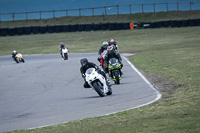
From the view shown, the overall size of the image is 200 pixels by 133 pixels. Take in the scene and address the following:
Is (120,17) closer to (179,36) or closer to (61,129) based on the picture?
(179,36)

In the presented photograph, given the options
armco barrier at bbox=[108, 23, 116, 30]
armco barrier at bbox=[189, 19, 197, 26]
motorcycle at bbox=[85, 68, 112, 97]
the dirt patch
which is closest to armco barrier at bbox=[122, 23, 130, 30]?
armco barrier at bbox=[108, 23, 116, 30]

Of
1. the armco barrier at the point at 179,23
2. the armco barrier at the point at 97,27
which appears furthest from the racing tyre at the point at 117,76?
the armco barrier at the point at 97,27

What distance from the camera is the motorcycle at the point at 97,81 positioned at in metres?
12.3

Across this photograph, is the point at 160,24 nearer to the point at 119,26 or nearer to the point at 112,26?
the point at 119,26

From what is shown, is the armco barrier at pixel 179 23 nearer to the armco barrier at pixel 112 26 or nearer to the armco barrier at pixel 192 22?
the armco barrier at pixel 192 22

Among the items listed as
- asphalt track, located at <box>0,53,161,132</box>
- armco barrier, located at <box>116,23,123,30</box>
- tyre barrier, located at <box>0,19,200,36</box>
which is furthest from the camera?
armco barrier, located at <box>116,23,123,30</box>

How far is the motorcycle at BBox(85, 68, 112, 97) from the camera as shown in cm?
1233

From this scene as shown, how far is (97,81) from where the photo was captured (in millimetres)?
12438

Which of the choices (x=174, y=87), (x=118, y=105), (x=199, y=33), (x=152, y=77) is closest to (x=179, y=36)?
(x=199, y=33)

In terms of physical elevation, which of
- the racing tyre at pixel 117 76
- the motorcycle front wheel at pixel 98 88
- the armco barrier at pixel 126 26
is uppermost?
the motorcycle front wheel at pixel 98 88

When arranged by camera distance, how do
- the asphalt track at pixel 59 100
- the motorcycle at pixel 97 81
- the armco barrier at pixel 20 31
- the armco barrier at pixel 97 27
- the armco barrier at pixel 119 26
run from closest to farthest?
1. the asphalt track at pixel 59 100
2. the motorcycle at pixel 97 81
3. the armco barrier at pixel 119 26
4. the armco barrier at pixel 97 27
5. the armco barrier at pixel 20 31

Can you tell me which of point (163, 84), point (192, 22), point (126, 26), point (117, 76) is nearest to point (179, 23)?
point (192, 22)

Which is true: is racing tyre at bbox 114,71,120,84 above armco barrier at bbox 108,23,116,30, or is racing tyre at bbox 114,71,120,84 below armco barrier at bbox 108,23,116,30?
above

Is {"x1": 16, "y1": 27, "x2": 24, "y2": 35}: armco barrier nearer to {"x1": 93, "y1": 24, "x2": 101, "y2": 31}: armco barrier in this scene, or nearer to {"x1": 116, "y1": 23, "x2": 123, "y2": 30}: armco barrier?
{"x1": 93, "y1": 24, "x2": 101, "y2": 31}: armco barrier
